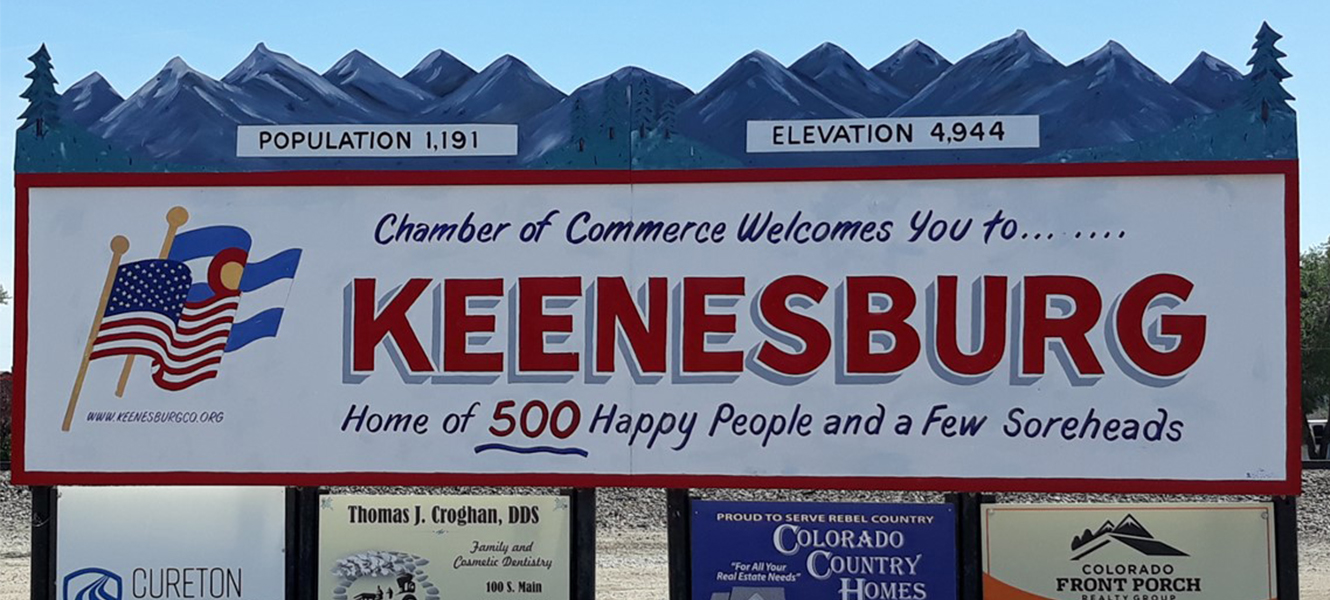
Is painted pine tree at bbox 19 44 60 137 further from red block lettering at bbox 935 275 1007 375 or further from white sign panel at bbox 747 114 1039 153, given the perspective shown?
red block lettering at bbox 935 275 1007 375

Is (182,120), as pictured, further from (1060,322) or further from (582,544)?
(1060,322)

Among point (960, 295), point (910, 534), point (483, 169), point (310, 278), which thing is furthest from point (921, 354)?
point (310, 278)

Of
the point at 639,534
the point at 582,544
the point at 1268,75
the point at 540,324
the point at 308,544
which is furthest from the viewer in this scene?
the point at 639,534

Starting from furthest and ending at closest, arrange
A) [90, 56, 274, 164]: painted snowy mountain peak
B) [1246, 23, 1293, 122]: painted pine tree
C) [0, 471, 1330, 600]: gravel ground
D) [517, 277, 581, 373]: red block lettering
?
1. [0, 471, 1330, 600]: gravel ground
2. [90, 56, 274, 164]: painted snowy mountain peak
3. [517, 277, 581, 373]: red block lettering
4. [1246, 23, 1293, 122]: painted pine tree

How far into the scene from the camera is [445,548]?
898 centimetres

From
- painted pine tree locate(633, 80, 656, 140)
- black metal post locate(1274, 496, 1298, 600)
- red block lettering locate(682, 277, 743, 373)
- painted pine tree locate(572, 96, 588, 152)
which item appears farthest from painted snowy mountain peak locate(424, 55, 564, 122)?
black metal post locate(1274, 496, 1298, 600)

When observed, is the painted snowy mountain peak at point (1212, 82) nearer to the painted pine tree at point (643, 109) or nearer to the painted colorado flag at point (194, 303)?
the painted pine tree at point (643, 109)

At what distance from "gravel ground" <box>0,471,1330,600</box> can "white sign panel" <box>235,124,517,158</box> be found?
9204mm

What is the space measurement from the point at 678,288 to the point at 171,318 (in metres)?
3.16

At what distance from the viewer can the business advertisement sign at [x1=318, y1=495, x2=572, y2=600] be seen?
893 cm

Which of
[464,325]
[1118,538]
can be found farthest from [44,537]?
[1118,538]

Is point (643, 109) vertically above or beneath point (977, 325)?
above

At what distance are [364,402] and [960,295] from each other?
3.69 meters

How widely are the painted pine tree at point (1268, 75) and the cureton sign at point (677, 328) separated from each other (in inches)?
15.8
